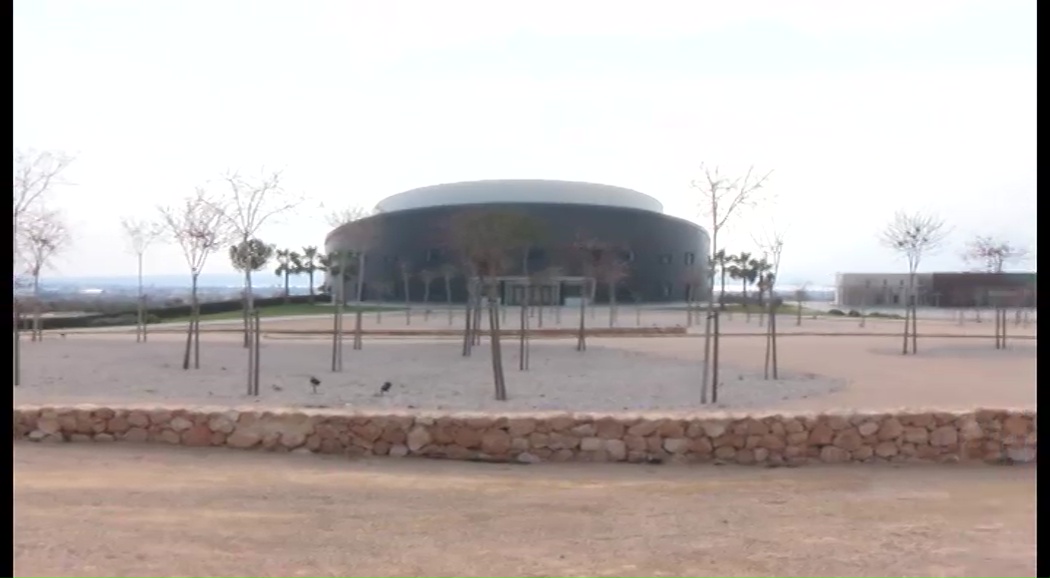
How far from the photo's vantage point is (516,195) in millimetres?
70938

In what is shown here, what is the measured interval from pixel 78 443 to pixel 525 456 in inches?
170

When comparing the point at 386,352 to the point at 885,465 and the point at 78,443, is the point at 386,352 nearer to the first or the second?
the point at 78,443

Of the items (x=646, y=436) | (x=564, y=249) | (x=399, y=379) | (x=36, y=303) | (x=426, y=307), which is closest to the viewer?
(x=646, y=436)

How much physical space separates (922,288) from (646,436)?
60.1 meters

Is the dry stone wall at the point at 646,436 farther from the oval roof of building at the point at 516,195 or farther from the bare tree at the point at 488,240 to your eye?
the oval roof of building at the point at 516,195

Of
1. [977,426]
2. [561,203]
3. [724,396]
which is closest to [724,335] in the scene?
[724,396]

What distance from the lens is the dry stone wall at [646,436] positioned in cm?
827

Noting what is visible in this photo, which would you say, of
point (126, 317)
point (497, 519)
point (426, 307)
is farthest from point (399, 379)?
point (426, 307)

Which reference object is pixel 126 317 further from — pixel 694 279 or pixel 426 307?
pixel 694 279

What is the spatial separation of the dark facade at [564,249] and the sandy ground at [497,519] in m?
51.5

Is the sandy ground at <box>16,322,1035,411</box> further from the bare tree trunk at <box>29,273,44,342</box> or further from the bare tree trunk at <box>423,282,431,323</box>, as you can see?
the bare tree trunk at <box>423,282,431,323</box>

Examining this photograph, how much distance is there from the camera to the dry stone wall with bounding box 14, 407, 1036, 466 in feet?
27.1

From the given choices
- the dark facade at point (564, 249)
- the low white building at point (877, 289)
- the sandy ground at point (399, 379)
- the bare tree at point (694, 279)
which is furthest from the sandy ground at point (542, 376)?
the low white building at point (877, 289)

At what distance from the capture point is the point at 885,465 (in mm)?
8273
